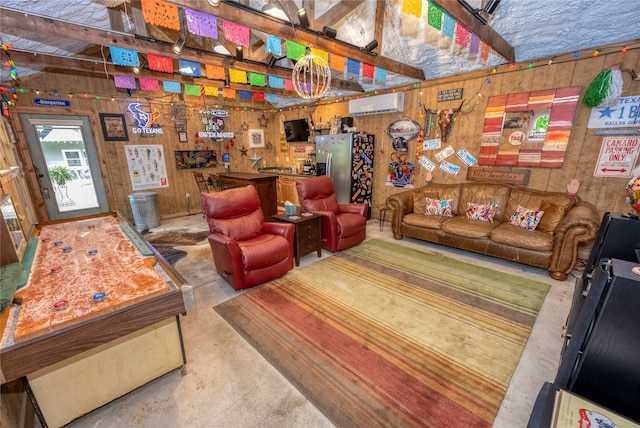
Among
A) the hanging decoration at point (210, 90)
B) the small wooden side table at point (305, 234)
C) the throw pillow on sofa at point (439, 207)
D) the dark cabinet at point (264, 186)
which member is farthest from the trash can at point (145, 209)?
the throw pillow on sofa at point (439, 207)

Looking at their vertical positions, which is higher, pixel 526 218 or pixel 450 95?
pixel 450 95

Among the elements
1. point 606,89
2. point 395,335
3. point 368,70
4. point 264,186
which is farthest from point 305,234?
point 606,89

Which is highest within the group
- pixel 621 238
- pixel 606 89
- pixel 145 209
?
pixel 606 89

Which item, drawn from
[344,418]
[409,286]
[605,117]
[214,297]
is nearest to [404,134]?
[605,117]

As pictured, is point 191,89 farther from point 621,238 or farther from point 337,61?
point 621,238

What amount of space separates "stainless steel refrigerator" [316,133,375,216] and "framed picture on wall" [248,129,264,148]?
2.35m

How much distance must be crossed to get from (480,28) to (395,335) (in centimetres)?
308

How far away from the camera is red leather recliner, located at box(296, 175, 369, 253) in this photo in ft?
11.9

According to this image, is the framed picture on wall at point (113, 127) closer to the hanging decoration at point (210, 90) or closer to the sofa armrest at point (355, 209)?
the hanging decoration at point (210, 90)

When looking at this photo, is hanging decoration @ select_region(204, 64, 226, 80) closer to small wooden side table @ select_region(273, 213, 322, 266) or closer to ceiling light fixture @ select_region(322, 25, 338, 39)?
ceiling light fixture @ select_region(322, 25, 338, 39)

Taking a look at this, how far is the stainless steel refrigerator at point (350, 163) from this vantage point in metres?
4.96

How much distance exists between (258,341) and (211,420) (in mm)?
622

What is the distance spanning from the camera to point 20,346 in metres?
1.02

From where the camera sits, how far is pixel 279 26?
2.43 m
